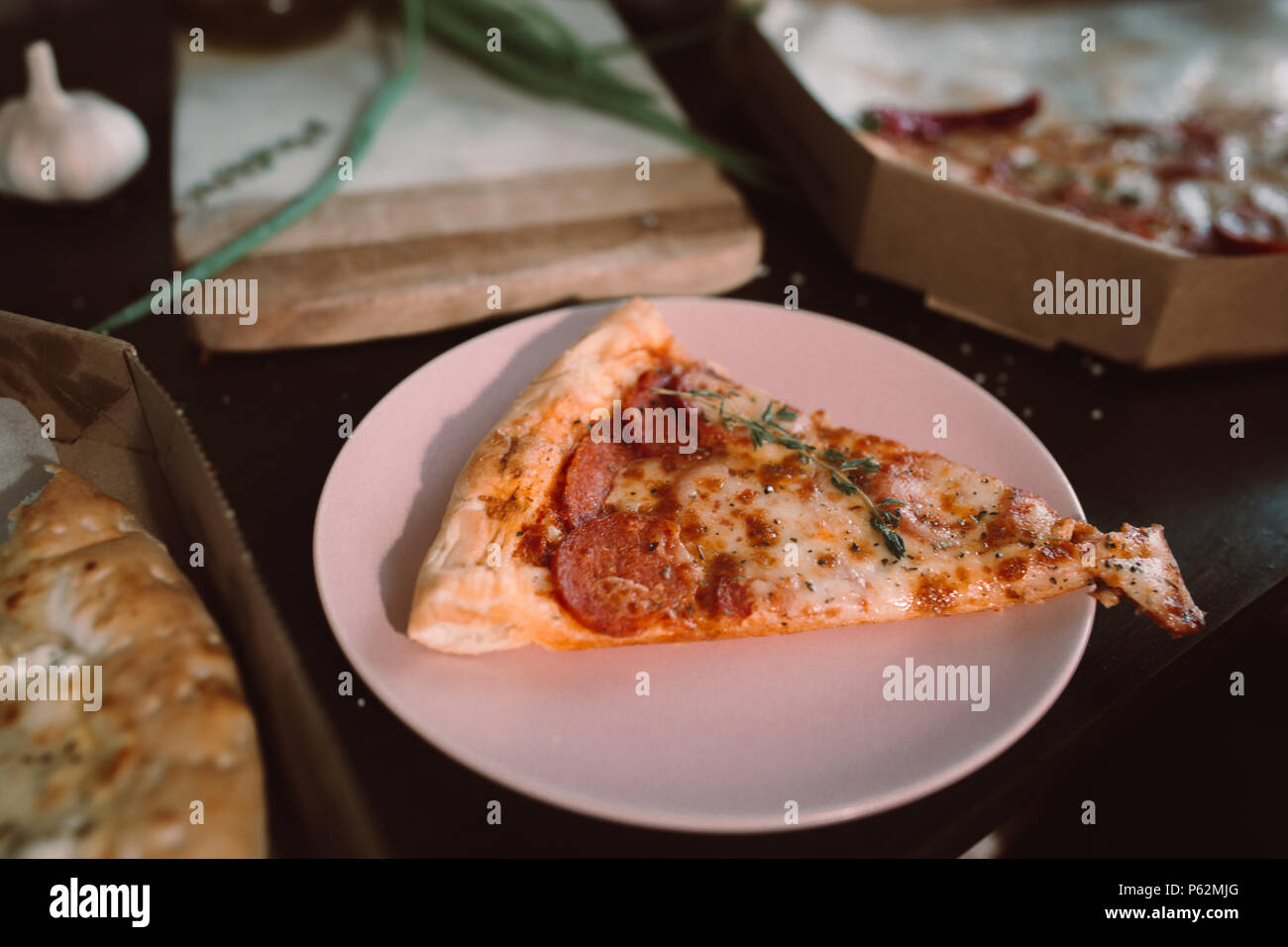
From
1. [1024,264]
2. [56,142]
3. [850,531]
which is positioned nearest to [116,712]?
[850,531]

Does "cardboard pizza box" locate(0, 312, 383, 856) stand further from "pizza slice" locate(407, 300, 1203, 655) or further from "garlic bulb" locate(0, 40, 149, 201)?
"garlic bulb" locate(0, 40, 149, 201)

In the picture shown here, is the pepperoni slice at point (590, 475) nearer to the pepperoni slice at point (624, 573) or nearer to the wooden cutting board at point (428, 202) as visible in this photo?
the pepperoni slice at point (624, 573)

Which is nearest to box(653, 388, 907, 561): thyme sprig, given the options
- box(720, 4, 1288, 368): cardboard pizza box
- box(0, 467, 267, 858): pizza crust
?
box(720, 4, 1288, 368): cardboard pizza box

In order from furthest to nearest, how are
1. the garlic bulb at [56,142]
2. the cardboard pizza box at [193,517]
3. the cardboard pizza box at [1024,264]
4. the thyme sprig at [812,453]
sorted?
the garlic bulb at [56,142] → the cardboard pizza box at [1024,264] → the thyme sprig at [812,453] → the cardboard pizza box at [193,517]

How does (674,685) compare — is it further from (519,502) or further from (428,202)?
(428,202)

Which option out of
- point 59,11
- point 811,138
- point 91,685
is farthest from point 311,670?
point 59,11

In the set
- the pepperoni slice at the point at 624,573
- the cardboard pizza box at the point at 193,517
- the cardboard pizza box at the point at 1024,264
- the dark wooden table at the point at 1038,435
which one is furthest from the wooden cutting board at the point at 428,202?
the pepperoni slice at the point at 624,573
